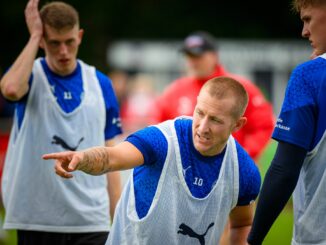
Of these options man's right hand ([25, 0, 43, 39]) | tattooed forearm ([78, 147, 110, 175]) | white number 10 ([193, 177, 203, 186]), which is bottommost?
white number 10 ([193, 177, 203, 186])

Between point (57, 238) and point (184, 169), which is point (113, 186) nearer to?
point (57, 238)

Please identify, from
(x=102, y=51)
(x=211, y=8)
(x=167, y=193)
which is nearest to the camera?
(x=167, y=193)

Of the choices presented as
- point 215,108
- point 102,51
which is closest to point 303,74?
point 215,108

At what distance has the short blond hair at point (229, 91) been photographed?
4605 millimetres

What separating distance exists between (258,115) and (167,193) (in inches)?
153

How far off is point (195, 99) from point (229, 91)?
146 inches

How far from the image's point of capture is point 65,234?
589 centimetres

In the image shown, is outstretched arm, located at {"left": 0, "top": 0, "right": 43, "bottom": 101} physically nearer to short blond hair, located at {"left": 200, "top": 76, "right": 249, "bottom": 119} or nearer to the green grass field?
short blond hair, located at {"left": 200, "top": 76, "right": 249, "bottom": 119}

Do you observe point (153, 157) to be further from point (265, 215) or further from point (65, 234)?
point (65, 234)

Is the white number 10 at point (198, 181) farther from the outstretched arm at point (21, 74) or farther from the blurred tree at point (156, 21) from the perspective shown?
the blurred tree at point (156, 21)

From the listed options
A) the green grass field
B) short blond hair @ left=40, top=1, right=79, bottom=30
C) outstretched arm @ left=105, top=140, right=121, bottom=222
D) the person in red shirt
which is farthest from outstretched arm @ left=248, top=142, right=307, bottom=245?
the green grass field

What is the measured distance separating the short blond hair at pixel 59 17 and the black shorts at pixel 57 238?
1.54 meters

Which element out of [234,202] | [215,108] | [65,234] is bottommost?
[65,234]

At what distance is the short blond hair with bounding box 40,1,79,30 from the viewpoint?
19.7ft
